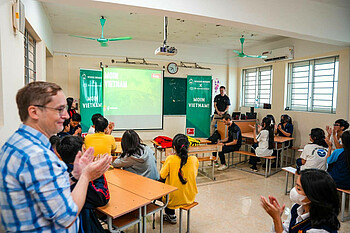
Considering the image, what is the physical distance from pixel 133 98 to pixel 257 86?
13.1ft

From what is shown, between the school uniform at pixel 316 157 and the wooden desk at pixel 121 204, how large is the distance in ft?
9.36

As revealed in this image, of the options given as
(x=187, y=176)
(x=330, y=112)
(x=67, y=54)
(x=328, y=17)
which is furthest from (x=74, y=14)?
(x=330, y=112)

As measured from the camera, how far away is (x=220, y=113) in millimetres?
7125

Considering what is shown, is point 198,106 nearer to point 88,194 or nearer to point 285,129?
point 285,129

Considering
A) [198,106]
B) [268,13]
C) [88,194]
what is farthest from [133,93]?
[88,194]

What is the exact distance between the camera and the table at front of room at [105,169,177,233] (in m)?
2.18

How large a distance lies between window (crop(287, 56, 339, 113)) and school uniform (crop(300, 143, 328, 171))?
8.02ft

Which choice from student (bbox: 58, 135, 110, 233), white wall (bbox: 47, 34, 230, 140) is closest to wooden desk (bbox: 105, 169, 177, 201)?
student (bbox: 58, 135, 110, 233)

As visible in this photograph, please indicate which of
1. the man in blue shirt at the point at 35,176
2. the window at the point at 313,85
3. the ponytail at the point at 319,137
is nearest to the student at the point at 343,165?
the ponytail at the point at 319,137

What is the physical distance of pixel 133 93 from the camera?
7516 millimetres

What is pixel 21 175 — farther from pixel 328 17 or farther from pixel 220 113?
pixel 220 113

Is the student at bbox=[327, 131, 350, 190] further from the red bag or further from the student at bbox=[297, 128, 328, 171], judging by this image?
the red bag

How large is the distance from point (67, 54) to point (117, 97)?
1802mm

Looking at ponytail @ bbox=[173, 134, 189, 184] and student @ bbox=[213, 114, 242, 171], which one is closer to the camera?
ponytail @ bbox=[173, 134, 189, 184]
